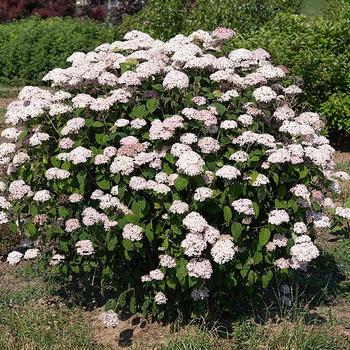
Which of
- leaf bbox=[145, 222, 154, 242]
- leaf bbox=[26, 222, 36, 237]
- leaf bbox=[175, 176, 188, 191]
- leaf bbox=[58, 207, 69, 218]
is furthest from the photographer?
leaf bbox=[26, 222, 36, 237]

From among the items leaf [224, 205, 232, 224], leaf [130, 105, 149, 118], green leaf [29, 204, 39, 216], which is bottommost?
green leaf [29, 204, 39, 216]

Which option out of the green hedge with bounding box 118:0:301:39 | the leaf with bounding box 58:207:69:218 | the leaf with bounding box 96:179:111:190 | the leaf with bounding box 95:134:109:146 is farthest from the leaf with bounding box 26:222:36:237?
the green hedge with bounding box 118:0:301:39

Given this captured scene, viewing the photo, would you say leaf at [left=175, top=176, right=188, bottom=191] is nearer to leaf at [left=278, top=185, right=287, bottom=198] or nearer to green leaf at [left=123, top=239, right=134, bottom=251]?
green leaf at [left=123, top=239, right=134, bottom=251]

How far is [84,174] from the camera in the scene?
13.0 feet

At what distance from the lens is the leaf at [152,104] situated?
3.96m

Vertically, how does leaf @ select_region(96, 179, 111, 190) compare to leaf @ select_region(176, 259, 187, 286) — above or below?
above

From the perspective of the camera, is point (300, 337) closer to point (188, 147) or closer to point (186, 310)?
point (186, 310)

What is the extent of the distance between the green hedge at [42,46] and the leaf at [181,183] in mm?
10849

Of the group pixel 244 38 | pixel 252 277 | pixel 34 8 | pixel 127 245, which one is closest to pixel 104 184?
pixel 127 245

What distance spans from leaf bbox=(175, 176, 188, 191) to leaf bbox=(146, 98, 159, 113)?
496 millimetres

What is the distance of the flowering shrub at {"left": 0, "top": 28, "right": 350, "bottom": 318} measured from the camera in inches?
147

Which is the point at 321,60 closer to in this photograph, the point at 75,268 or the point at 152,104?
the point at 152,104

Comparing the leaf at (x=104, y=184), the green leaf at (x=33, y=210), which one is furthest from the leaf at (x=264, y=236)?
the green leaf at (x=33, y=210)

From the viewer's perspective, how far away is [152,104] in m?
3.98
